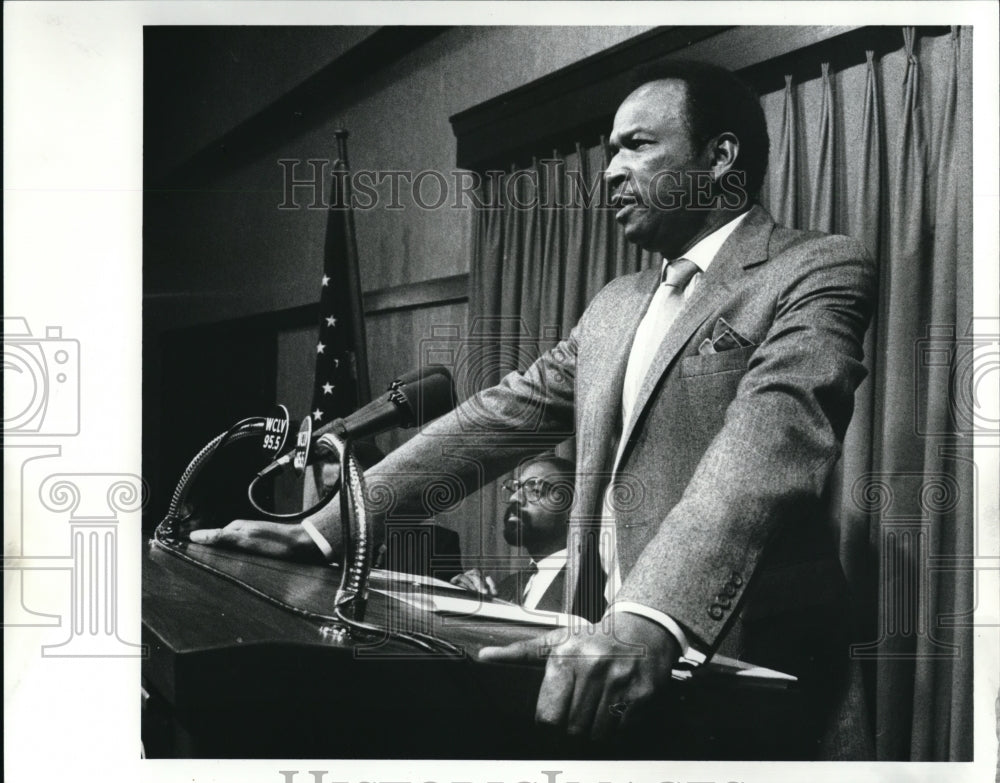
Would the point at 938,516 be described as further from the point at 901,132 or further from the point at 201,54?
the point at 201,54

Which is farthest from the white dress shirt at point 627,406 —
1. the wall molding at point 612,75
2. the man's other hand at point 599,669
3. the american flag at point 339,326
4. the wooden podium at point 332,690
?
the american flag at point 339,326

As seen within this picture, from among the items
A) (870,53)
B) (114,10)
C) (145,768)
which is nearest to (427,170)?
(114,10)

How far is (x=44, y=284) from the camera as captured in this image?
9.46ft

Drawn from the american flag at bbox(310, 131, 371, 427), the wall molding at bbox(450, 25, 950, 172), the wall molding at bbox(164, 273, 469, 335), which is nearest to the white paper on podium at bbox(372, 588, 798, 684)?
the american flag at bbox(310, 131, 371, 427)

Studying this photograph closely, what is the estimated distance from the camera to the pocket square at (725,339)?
8.56 feet

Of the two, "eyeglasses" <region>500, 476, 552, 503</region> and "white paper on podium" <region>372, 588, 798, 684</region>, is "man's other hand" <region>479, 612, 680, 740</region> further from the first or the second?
"eyeglasses" <region>500, 476, 552, 503</region>

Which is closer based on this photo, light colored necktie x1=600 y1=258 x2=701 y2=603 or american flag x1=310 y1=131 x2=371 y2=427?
light colored necktie x1=600 y1=258 x2=701 y2=603

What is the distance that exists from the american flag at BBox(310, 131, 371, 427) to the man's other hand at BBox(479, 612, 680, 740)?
2.60 ft

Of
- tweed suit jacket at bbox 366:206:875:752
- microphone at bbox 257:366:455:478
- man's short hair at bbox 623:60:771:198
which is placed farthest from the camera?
microphone at bbox 257:366:455:478

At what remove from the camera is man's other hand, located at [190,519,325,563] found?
9.29 ft

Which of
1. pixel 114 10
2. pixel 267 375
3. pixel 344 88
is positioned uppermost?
pixel 114 10

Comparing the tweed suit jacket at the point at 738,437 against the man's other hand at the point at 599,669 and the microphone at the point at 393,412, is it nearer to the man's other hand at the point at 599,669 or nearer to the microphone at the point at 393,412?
the man's other hand at the point at 599,669

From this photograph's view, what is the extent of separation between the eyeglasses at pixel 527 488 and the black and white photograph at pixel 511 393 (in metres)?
0.02

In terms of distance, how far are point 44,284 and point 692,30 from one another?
195 centimetres
